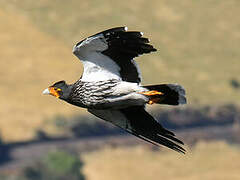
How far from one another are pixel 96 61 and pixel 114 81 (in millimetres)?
809

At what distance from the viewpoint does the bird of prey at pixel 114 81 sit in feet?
A: 64.8

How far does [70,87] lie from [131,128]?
8.16 ft

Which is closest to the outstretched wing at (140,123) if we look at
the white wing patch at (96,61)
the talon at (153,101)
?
the talon at (153,101)

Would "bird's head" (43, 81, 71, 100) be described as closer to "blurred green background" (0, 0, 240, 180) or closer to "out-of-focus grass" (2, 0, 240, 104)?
"blurred green background" (0, 0, 240, 180)

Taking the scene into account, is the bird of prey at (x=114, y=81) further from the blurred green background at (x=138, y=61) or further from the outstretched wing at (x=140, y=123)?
the blurred green background at (x=138, y=61)

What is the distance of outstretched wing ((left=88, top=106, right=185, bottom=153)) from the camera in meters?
20.9

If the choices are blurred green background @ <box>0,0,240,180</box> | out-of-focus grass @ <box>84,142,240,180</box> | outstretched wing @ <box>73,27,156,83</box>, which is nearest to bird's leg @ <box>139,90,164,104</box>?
outstretched wing @ <box>73,27,156,83</box>

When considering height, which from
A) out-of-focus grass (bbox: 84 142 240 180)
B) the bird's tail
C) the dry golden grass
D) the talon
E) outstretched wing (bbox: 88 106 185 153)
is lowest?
outstretched wing (bbox: 88 106 185 153)

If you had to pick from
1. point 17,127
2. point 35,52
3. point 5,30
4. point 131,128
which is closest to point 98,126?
point 17,127

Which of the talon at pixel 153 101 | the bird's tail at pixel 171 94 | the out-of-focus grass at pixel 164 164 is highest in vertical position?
the out-of-focus grass at pixel 164 164

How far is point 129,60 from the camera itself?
66.9ft

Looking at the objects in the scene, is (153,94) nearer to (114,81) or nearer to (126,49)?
(114,81)

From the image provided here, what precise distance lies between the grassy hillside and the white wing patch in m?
75.1

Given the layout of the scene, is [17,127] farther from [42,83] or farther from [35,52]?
[35,52]
